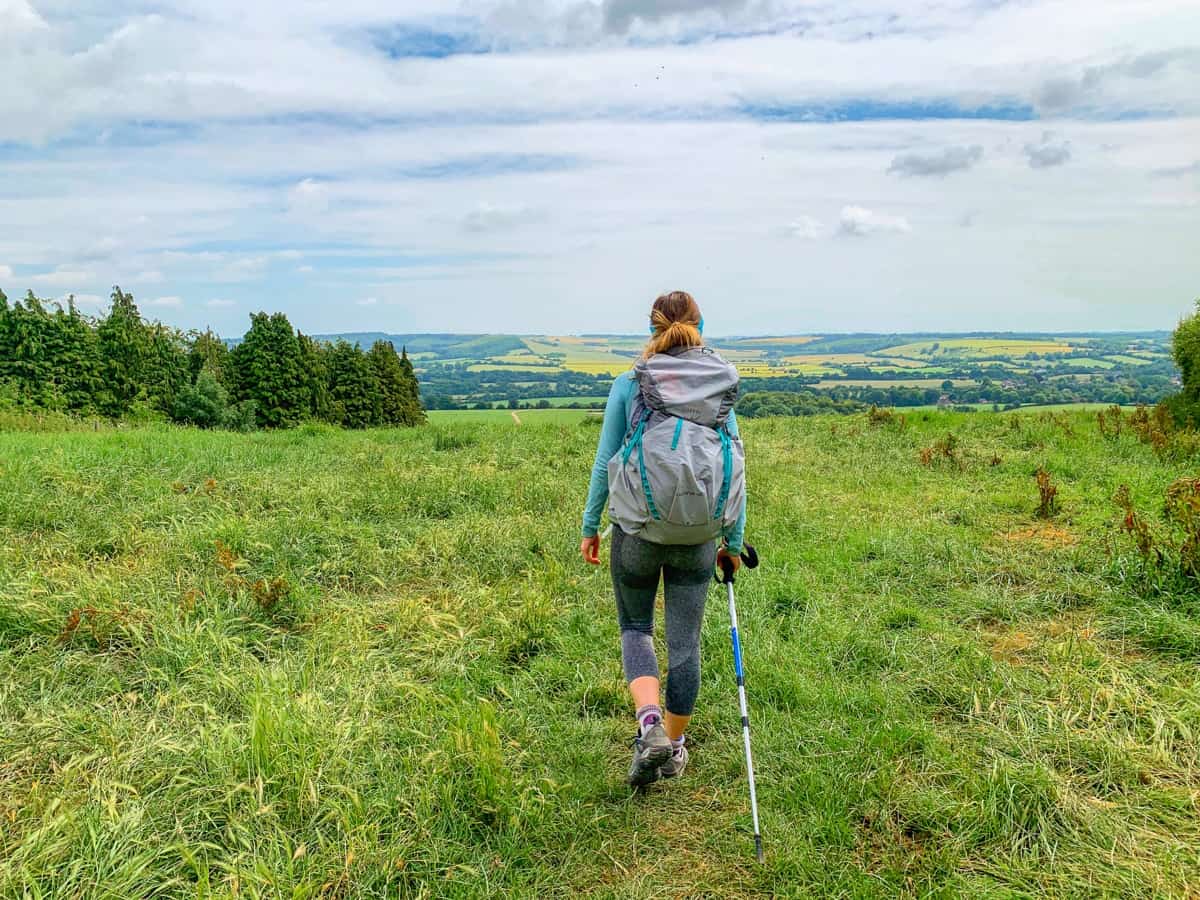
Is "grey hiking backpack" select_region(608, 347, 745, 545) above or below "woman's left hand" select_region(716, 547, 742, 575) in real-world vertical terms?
above

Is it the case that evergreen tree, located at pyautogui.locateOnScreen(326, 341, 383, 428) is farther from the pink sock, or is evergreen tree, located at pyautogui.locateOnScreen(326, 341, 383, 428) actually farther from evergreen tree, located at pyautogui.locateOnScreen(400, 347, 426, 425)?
the pink sock

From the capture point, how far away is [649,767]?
12.0 ft

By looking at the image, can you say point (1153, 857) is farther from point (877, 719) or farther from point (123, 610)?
point (123, 610)

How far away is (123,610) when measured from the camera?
5.30m

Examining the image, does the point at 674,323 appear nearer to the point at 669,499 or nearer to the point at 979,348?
the point at 669,499

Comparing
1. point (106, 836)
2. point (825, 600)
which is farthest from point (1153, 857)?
point (106, 836)

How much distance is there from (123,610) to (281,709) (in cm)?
228

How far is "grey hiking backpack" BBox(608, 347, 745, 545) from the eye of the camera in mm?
3365

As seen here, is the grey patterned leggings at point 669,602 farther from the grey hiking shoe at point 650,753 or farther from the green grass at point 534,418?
the green grass at point 534,418

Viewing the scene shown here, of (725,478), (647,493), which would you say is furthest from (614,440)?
(725,478)

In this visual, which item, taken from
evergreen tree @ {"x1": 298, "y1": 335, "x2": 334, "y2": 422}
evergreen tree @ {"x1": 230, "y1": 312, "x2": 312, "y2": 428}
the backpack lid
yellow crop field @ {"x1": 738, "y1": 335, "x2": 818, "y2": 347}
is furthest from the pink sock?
yellow crop field @ {"x1": 738, "y1": 335, "x2": 818, "y2": 347}

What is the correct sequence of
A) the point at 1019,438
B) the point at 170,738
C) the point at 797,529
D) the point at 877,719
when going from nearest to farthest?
the point at 170,738 < the point at 877,719 < the point at 797,529 < the point at 1019,438

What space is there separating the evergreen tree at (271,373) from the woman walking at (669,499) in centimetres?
4716

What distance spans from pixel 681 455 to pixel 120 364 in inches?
2178
